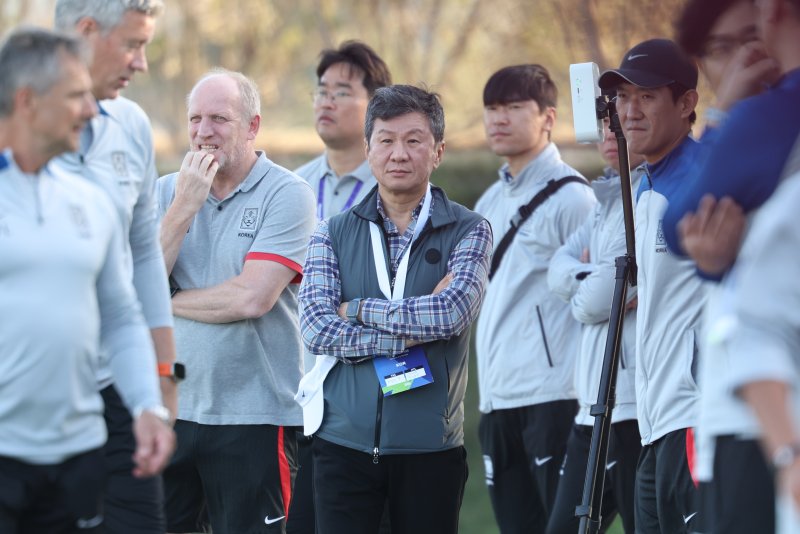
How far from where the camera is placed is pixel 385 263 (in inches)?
183

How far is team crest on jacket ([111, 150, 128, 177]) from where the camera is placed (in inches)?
137

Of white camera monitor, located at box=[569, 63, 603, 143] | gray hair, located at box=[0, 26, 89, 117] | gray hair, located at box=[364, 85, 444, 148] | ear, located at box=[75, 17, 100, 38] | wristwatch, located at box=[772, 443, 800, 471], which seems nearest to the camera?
wristwatch, located at box=[772, 443, 800, 471]

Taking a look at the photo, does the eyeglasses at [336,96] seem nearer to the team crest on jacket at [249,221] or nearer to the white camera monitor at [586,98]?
the team crest on jacket at [249,221]

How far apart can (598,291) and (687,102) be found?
84cm

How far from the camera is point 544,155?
6227mm

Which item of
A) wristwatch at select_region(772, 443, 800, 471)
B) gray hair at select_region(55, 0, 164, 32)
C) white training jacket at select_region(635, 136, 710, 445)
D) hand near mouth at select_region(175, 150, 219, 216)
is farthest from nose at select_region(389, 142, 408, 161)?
wristwatch at select_region(772, 443, 800, 471)

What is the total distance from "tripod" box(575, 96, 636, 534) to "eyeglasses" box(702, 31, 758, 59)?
1.33m

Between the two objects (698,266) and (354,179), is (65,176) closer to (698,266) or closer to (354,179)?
(698,266)

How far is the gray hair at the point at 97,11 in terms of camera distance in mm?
3418

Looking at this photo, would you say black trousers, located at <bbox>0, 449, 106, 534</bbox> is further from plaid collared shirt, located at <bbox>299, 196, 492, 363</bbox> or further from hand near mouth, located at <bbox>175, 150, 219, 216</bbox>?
hand near mouth, located at <bbox>175, 150, 219, 216</bbox>

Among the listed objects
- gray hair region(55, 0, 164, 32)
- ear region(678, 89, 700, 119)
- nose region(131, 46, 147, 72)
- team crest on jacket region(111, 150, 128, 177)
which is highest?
gray hair region(55, 0, 164, 32)

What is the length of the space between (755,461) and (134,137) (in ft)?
6.07

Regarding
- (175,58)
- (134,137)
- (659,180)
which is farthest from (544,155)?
(175,58)

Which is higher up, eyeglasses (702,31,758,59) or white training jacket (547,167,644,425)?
eyeglasses (702,31,758,59)
